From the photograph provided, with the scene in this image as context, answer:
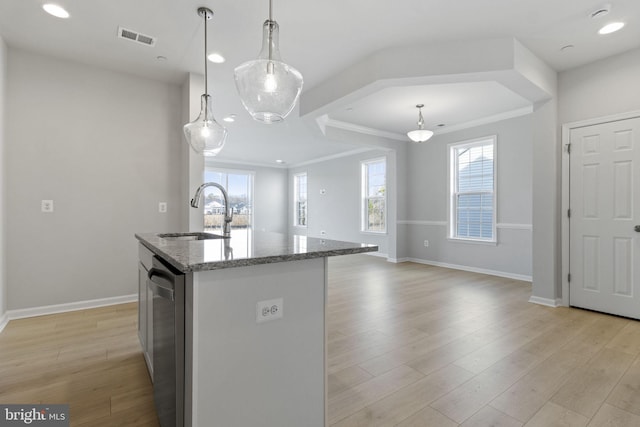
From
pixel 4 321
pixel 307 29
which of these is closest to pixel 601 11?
pixel 307 29

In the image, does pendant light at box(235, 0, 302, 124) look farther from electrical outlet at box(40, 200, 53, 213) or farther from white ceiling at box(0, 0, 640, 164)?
electrical outlet at box(40, 200, 53, 213)

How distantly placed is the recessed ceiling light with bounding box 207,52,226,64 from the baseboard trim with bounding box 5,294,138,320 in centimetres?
285

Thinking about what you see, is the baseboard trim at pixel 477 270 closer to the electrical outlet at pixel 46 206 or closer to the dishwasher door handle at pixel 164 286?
the dishwasher door handle at pixel 164 286

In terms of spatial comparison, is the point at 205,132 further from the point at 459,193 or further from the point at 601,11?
the point at 459,193

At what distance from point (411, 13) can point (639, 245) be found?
10.3 feet

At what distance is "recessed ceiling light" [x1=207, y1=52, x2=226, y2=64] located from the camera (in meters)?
3.28

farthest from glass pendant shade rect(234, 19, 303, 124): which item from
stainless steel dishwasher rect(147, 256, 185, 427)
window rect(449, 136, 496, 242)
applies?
window rect(449, 136, 496, 242)

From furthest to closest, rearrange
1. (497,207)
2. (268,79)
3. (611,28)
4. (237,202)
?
(237,202) < (497,207) < (611,28) < (268,79)

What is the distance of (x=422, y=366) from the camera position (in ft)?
7.25

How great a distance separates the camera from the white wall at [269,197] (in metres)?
10.2

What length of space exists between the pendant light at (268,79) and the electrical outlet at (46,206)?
2.90 meters

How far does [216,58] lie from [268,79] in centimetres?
207

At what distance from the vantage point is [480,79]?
317cm

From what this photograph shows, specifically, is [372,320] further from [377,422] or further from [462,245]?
[462,245]
